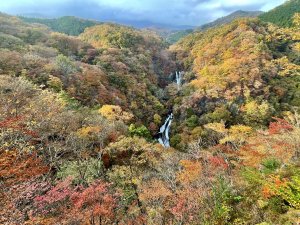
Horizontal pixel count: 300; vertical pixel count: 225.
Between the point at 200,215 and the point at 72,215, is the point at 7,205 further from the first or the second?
the point at 200,215

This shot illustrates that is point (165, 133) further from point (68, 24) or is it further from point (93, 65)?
point (68, 24)

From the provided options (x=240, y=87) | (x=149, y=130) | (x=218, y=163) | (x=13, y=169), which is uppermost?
(x=13, y=169)

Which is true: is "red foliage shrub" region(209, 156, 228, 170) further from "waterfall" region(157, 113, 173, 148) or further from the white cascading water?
"waterfall" region(157, 113, 173, 148)

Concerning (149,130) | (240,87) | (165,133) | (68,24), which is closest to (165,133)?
(165,133)

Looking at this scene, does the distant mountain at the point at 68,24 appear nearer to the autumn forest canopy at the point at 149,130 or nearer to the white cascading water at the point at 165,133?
the autumn forest canopy at the point at 149,130

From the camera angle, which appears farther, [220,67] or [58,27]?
[58,27]

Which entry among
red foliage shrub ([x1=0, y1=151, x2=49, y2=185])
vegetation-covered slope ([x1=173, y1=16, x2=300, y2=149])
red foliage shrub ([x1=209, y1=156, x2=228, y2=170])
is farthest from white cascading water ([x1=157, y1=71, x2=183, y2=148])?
red foliage shrub ([x1=0, y1=151, x2=49, y2=185])

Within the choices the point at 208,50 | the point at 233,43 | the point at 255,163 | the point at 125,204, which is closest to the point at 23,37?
the point at 208,50
